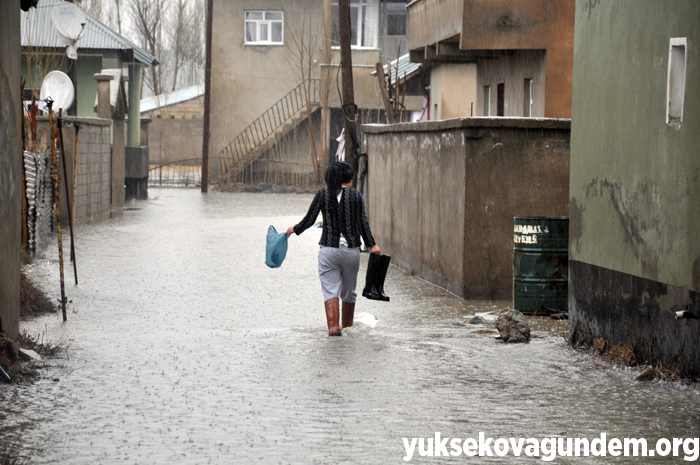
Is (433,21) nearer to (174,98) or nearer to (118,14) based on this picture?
(174,98)

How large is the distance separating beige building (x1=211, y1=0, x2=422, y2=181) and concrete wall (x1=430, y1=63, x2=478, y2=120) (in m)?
10.3

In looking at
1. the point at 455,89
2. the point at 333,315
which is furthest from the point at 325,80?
the point at 333,315

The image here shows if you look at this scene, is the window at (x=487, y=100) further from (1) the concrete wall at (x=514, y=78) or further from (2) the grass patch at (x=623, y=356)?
(2) the grass patch at (x=623, y=356)

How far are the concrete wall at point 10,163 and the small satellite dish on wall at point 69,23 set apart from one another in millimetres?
9804

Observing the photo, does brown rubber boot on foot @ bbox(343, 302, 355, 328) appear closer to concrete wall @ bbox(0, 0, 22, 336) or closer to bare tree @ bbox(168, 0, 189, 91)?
concrete wall @ bbox(0, 0, 22, 336)

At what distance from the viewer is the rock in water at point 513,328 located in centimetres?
937

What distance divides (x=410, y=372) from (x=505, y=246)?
4906 mm

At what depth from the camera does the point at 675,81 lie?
7809 mm

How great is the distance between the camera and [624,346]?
8.39 meters

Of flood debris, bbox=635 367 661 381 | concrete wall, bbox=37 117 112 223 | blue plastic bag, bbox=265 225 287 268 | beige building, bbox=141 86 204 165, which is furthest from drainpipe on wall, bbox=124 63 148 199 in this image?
flood debris, bbox=635 367 661 381

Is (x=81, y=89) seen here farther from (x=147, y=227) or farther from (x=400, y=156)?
(x=400, y=156)

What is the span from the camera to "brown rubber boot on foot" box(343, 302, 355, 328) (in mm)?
10117

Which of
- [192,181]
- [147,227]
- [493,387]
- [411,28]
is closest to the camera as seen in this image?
[493,387]

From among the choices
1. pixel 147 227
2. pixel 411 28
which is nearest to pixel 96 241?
pixel 147 227
